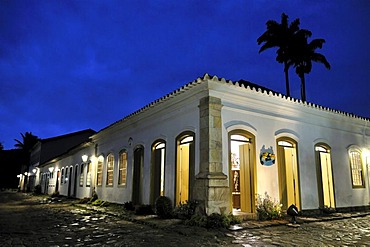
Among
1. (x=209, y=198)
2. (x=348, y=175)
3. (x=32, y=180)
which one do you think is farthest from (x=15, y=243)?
(x=32, y=180)

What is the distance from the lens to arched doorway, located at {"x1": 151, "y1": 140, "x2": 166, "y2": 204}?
1020 centimetres

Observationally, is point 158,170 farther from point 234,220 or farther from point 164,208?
point 234,220

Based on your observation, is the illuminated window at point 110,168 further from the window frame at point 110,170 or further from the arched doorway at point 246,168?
the arched doorway at point 246,168

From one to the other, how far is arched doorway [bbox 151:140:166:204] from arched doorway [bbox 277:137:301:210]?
13.4ft

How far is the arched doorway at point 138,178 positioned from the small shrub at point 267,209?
497 cm

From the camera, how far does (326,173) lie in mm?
11281

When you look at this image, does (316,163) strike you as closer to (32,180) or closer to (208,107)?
(208,107)

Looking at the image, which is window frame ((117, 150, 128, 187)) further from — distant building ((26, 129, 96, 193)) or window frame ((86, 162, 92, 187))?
distant building ((26, 129, 96, 193))

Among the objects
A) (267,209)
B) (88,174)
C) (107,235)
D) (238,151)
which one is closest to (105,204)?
(88,174)

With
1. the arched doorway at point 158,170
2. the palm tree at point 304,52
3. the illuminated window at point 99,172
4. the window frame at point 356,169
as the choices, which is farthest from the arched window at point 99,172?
the palm tree at point 304,52

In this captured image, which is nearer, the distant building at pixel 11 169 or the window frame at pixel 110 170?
the window frame at pixel 110 170

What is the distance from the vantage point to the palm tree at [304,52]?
72.4 feet

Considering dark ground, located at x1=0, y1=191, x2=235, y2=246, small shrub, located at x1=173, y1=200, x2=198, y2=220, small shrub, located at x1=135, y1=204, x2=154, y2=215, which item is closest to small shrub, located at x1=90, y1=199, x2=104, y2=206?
small shrub, located at x1=135, y1=204, x2=154, y2=215

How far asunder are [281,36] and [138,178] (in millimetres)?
17062
